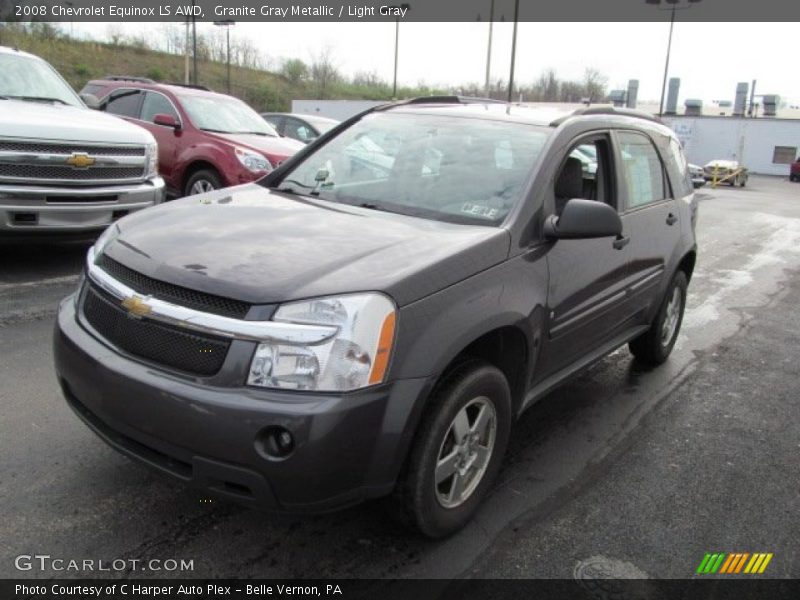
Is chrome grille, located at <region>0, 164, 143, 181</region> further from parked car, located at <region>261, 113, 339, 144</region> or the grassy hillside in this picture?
the grassy hillside

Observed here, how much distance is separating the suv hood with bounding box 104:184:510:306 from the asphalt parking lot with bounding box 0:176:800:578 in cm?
105

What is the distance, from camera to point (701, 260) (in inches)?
393

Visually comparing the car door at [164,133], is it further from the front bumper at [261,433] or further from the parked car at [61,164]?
the front bumper at [261,433]

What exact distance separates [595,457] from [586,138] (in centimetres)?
173

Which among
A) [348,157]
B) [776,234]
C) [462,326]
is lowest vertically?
[776,234]

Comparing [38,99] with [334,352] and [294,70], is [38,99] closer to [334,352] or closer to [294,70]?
[334,352]

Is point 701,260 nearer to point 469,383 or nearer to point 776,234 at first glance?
point 776,234

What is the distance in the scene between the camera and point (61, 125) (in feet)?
20.2

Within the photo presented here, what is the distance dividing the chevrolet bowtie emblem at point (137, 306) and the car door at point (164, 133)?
6828 mm

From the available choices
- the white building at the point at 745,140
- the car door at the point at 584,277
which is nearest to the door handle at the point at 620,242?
the car door at the point at 584,277

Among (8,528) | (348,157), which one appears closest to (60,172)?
(348,157)

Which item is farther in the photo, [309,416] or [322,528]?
[322,528]

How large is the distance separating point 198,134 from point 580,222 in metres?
6.73

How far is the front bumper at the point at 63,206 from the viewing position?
5863 millimetres
